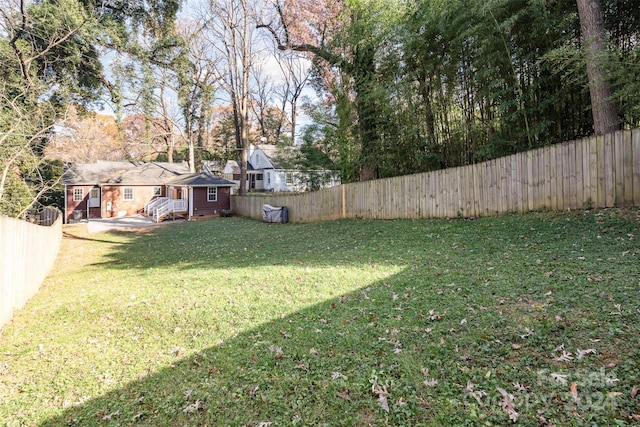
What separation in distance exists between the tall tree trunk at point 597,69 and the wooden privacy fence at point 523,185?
46cm

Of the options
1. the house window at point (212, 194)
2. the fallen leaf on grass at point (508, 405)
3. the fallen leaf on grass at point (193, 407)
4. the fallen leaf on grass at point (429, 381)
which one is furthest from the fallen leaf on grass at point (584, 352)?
the house window at point (212, 194)

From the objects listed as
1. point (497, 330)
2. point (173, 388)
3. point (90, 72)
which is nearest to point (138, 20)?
point (90, 72)

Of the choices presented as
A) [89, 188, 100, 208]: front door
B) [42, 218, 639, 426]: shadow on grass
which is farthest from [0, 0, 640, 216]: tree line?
[89, 188, 100, 208]: front door

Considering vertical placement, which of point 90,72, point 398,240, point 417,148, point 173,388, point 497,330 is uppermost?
point 90,72

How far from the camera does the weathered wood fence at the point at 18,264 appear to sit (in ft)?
13.9

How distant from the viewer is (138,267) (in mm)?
7879

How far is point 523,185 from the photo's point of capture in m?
7.12

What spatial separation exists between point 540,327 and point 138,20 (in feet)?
55.3

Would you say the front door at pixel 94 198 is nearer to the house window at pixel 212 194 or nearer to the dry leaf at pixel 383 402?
the house window at pixel 212 194

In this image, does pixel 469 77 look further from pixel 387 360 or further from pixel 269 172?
pixel 269 172

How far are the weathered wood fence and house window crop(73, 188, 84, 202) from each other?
18037 mm

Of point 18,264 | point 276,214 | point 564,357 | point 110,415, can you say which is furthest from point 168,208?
point 564,357

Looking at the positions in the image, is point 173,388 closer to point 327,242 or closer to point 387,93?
point 327,242

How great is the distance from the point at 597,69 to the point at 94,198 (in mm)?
25373
